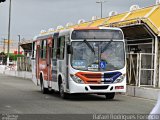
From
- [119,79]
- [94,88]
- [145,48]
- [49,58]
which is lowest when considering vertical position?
[94,88]

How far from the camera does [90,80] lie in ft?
56.7

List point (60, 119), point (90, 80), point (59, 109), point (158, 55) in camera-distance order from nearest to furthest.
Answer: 1. point (60, 119)
2. point (59, 109)
3. point (90, 80)
4. point (158, 55)

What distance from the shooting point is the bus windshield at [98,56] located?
1748cm

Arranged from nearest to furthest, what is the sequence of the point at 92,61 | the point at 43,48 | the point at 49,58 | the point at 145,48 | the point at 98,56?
the point at 92,61
the point at 98,56
the point at 49,58
the point at 43,48
the point at 145,48

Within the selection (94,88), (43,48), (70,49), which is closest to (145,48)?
(43,48)

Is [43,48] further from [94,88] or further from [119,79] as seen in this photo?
[119,79]

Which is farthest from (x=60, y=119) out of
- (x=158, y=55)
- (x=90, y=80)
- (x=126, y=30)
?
(x=126, y=30)

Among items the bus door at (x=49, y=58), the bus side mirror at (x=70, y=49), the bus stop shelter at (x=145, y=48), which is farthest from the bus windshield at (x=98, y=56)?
the bus stop shelter at (x=145, y=48)

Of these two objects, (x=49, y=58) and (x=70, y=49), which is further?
(x=49, y=58)

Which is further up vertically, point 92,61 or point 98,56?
point 98,56

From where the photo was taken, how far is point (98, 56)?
17656 mm

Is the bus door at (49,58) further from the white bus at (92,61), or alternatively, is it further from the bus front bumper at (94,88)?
the bus front bumper at (94,88)

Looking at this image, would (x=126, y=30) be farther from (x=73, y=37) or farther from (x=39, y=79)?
(x=73, y=37)

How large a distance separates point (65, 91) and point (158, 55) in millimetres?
8912
